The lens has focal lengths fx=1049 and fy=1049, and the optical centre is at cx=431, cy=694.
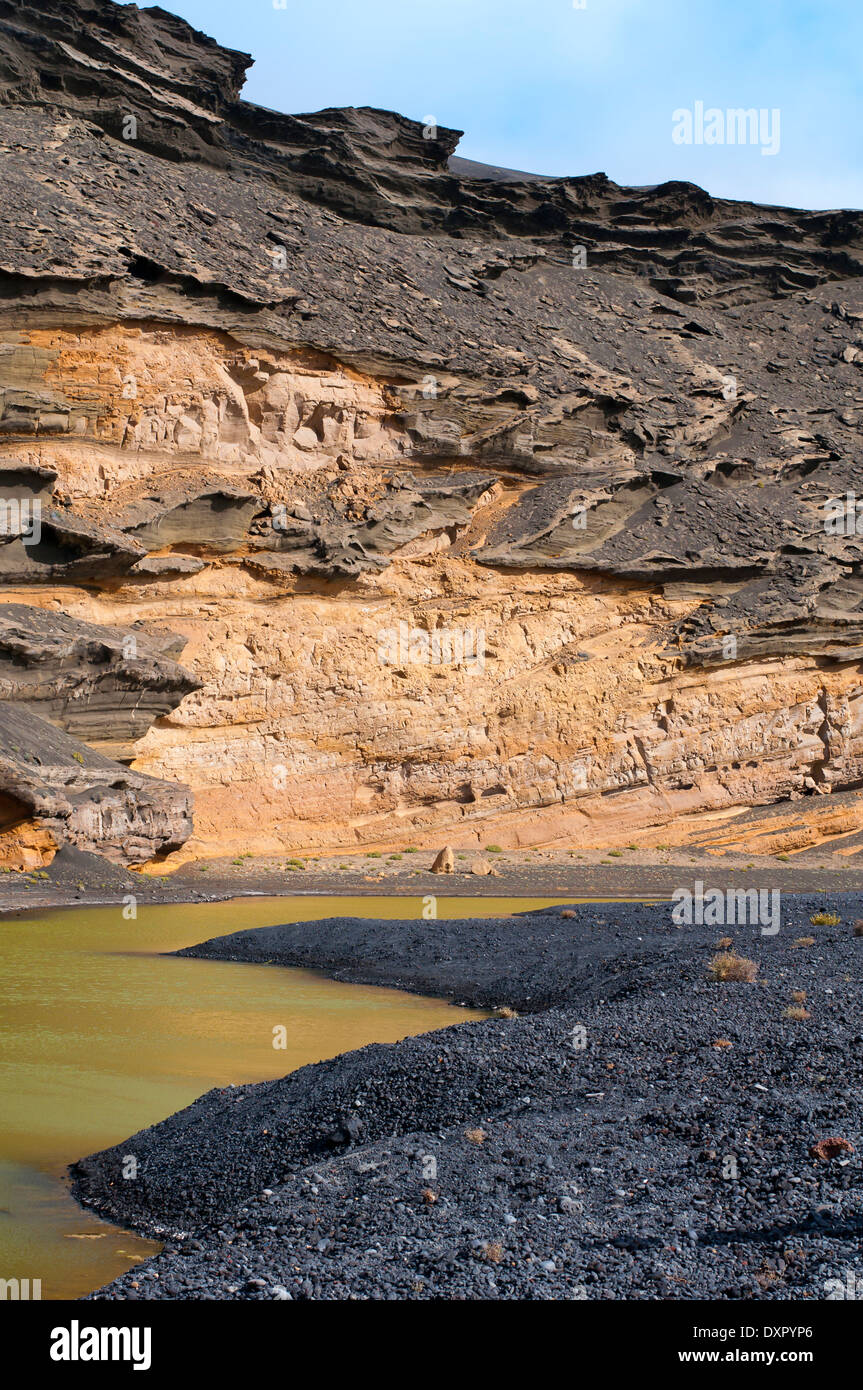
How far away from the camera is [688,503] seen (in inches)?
1398

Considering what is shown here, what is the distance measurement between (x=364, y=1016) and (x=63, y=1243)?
20.2ft

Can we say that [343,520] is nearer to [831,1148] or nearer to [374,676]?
[374,676]

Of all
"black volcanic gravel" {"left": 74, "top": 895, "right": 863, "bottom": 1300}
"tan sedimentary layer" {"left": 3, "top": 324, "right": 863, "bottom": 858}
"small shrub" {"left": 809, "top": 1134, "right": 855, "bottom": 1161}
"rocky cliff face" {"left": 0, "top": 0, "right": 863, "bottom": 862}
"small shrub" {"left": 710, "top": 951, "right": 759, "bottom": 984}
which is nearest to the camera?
"black volcanic gravel" {"left": 74, "top": 895, "right": 863, "bottom": 1300}

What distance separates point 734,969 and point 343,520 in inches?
896

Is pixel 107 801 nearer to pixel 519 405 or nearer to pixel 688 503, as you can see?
pixel 519 405

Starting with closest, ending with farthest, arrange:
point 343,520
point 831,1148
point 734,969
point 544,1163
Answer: point 831,1148 → point 544,1163 → point 734,969 → point 343,520

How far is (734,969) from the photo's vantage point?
10.1 m

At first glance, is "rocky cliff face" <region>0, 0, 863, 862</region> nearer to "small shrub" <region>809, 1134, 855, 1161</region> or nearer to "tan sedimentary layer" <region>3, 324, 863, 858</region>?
"tan sedimentary layer" <region>3, 324, 863, 858</region>

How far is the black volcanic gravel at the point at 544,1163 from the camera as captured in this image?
4.54m

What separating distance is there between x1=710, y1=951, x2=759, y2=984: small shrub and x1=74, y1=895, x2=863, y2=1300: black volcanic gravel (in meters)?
0.13

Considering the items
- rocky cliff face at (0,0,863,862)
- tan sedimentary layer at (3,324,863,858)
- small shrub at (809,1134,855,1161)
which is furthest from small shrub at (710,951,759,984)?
tan sedimentary layer at (3,324,863,858)

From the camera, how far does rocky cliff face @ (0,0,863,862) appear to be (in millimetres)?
27656

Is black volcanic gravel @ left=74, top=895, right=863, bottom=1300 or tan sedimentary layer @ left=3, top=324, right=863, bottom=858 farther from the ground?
tan sedimentary layer @ left=3, top=324, right=863, bottom=858

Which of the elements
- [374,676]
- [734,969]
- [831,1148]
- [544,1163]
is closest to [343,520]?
[374,676]
